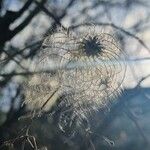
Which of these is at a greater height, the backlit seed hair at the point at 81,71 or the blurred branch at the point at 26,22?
the blurred branch at the point at 26,22

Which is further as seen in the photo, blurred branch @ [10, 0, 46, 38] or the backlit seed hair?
blurred branch @ [10, 0, 46, 38]

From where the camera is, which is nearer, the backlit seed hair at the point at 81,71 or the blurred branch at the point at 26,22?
the backlit seed hair at the point at 81,71

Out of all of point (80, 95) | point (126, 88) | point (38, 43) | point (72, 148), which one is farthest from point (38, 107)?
point (72, 148)

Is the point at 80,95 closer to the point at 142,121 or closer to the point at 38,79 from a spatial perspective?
the point at 38,79

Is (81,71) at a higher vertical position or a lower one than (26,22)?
lower

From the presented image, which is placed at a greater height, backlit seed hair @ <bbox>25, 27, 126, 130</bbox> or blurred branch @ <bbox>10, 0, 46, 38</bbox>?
blurred branch @ <bbox>10, 0, 46, 38</bbox>

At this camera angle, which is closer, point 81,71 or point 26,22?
point 81,71

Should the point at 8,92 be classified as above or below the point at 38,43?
below

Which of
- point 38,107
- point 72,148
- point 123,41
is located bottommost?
point 72,148
